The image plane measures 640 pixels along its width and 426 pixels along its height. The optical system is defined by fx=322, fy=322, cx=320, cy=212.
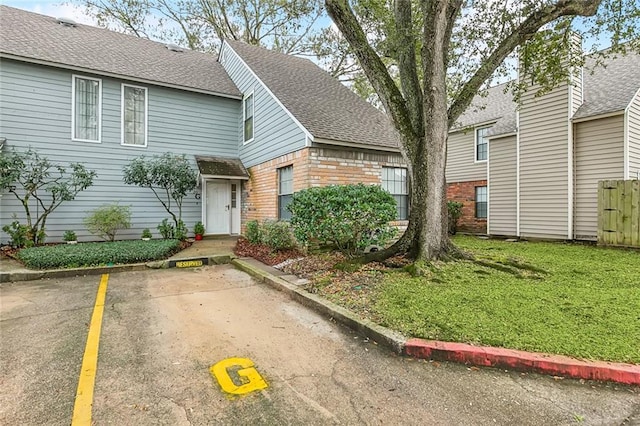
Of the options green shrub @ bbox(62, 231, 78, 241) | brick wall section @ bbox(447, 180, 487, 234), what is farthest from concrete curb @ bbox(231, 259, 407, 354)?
brick wall section @ bbox(447, 180, 487, 234)

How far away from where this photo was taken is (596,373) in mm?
2738

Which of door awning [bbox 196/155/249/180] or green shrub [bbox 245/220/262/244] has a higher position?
door awning [bbox 196/155/249/180]

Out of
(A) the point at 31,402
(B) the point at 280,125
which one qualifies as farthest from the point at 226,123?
(A) the point at 31,402

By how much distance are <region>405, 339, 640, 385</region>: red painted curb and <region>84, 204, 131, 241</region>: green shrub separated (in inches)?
371

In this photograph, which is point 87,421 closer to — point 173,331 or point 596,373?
point 173,331

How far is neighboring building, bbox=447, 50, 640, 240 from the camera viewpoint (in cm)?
976

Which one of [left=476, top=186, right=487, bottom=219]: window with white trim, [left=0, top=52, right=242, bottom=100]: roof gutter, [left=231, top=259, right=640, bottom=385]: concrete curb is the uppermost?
[left=0, top=52, right=242, bottom=100]: roof gutter

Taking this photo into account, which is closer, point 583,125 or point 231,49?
point 583,125

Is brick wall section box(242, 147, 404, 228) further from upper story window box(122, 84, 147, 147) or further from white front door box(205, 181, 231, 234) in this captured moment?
upper story window box(122, 84, 147, 147)

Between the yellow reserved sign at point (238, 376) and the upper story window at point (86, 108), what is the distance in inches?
397

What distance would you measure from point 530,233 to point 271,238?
9284 mm

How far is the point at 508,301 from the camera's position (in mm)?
4324

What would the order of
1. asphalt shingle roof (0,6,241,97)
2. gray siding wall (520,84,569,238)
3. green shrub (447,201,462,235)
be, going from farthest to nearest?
1. green shrub (447,201,462,235)
2. gray siding wall (520,84,569,238)
3. asphalt shingle roof (0,6,241,97)

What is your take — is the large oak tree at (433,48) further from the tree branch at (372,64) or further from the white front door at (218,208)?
the white front door at (218,208)
